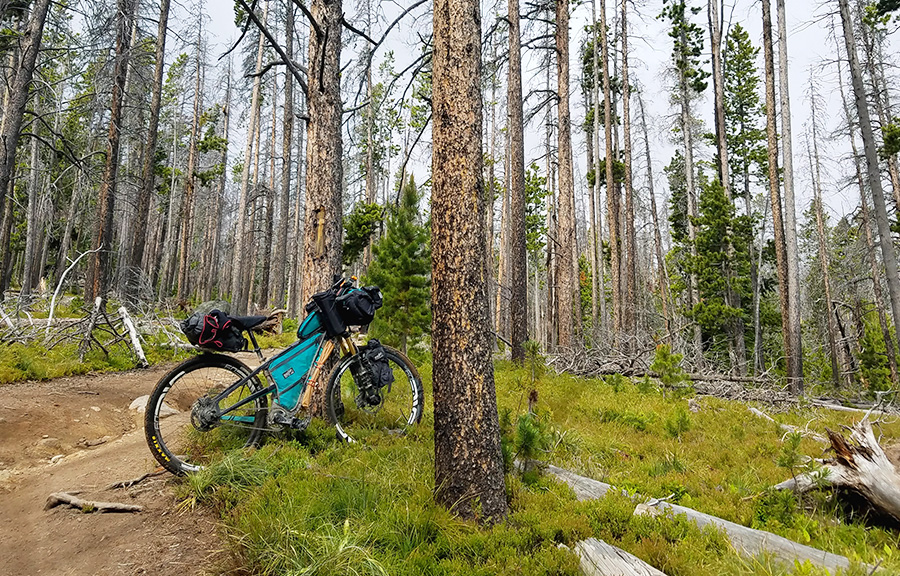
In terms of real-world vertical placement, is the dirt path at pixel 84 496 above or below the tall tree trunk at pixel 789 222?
below

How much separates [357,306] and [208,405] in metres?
1.53

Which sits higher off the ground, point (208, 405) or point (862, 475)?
point (208, 405)

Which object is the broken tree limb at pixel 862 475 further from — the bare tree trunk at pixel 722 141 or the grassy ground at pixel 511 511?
the bare tree trunk at pixel 722 141

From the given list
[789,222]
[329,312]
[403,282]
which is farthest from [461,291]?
[789,222]

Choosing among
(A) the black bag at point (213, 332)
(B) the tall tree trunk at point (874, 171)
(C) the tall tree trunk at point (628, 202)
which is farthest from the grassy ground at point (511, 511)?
(C) the tall tree trunk at point (628, 202)

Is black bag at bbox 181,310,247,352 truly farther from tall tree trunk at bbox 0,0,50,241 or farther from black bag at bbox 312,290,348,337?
tall tree trunk at bbox 0,0,50,241

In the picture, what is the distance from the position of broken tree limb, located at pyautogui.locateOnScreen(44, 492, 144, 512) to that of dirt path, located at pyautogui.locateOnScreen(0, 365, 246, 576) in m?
0.05

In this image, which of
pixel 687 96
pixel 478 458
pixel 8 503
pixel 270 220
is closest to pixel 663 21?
pixel 687 96

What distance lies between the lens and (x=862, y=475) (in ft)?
10.7

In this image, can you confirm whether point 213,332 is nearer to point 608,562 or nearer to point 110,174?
point 608,562

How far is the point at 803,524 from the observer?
308cm

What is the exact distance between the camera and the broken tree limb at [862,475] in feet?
10.3

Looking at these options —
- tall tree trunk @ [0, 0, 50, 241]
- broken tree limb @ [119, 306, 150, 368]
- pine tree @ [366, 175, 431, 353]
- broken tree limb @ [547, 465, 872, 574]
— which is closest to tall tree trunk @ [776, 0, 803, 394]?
pine tree @ [366, 175, 431, 353]

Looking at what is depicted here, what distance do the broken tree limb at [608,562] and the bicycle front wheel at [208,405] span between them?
2.99 metres
